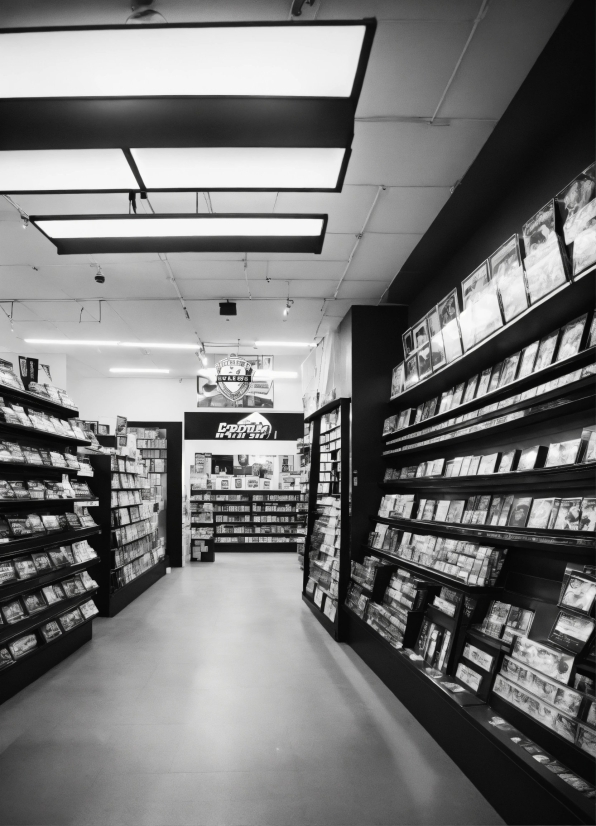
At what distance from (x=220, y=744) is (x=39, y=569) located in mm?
2311

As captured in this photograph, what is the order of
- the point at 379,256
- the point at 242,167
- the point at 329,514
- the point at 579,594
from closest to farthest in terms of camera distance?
the point at 579,594 < the point at 242,167 < the point at 379,256 < the point at 329,514

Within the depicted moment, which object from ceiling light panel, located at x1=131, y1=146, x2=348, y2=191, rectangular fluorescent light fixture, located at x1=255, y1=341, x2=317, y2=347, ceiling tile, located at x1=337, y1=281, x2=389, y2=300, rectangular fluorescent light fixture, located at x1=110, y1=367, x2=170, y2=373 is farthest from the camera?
rectangular fluorescent light fixture, located at x1=110, y1=367, x2=170, y2=373

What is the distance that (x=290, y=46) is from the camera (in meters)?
2.32

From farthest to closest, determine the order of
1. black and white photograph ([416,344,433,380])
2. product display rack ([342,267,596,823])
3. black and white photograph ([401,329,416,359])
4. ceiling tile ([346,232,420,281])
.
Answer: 1. ceiling tile ([346,232,420,281])
2. black and white photograph ([401,329,416,359])
3. black and white photograph ([416,344,433,380])
4. product display rack ([342,267,596,823])

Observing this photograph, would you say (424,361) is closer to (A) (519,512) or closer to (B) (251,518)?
(A) (519,512)

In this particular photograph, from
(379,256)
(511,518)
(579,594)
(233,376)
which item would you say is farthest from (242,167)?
(233,376)

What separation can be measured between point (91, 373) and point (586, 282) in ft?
43.5

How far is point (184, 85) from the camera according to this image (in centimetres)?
251

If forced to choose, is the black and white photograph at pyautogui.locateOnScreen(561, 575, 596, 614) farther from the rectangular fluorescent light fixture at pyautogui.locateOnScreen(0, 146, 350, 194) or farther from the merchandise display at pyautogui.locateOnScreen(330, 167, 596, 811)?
the rectangular fluorescent light fixture at pyautogui.locateOnScreen(0, 146, 350, 194)

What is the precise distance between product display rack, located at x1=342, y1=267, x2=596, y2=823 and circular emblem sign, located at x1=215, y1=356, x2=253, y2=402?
4857mm

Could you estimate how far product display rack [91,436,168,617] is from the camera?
7090 mm

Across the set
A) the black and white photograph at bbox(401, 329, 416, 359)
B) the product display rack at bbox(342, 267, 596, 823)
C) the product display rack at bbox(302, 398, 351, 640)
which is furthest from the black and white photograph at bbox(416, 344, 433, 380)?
the product display rack at bbox(302, 398, 351, 640)

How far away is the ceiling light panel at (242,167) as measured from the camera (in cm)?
296

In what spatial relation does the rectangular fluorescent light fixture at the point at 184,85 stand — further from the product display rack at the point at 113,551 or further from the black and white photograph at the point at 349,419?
the product display rack at the point at 113,551
